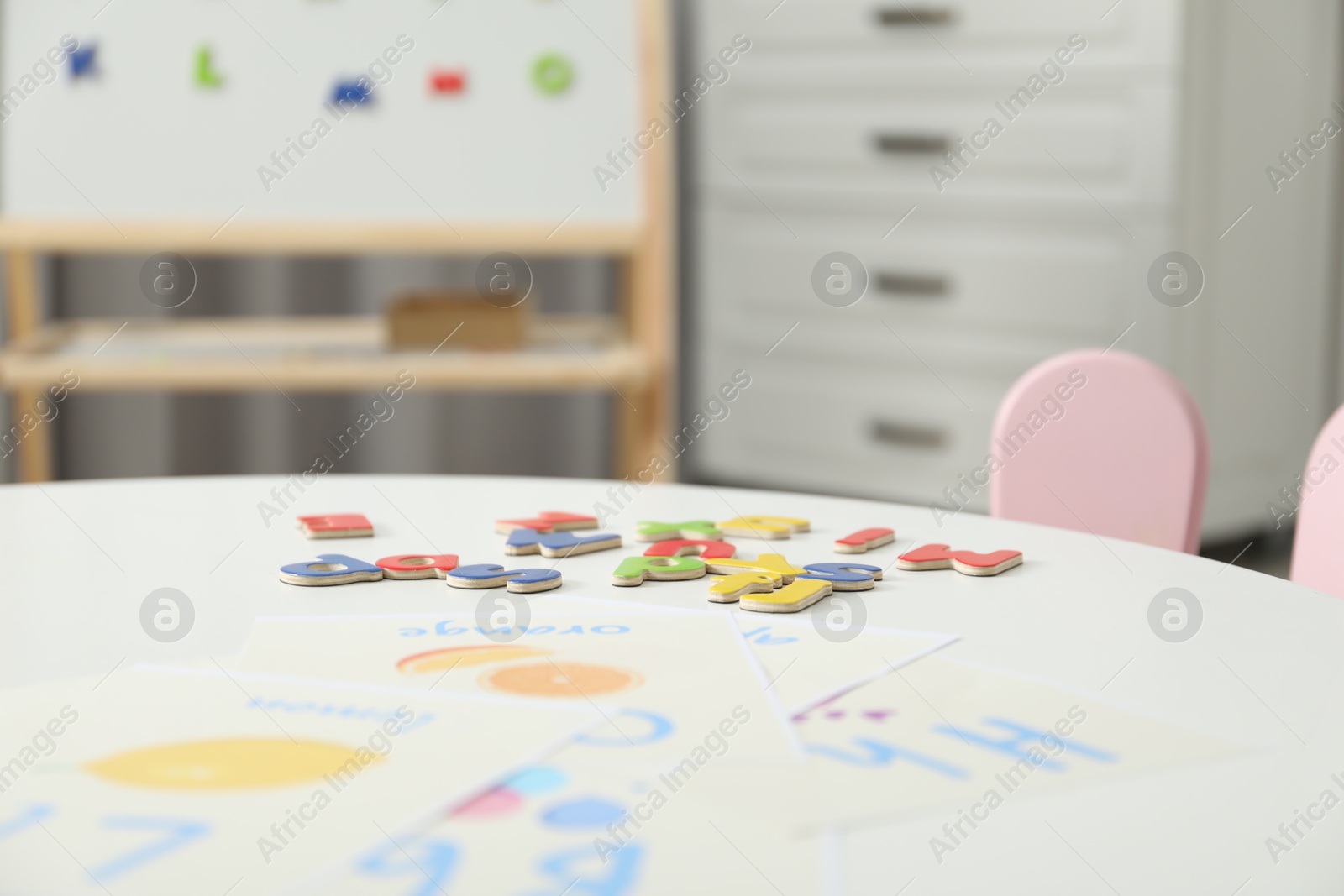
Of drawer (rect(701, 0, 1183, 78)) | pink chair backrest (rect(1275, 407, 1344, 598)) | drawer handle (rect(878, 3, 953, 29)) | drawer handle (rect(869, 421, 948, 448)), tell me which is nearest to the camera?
pink chair backrest (rect(1275, 407, 1344, 598))

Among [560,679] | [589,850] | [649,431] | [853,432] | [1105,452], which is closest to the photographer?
[589,850]

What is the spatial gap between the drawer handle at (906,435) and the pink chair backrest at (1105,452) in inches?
48.6

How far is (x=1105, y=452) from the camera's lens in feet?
3.53

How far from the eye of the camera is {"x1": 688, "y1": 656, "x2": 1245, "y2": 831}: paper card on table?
46cm

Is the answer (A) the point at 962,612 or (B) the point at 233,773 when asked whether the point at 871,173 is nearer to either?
(A) the point at 962,612

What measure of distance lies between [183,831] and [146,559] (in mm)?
385

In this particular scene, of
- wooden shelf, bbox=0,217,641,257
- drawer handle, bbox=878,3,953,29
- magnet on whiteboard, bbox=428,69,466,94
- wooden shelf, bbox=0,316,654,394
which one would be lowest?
wooden shelf, bbox=0,316,654,394

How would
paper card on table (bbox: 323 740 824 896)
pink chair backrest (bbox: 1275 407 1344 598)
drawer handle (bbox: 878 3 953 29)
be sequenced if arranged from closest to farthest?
paper card on table (bbox: 323 740 824 896)
pink chair backrest (bbox: 1275 407 1344 598)
drawer handle (bbox: 878 3 953 29)

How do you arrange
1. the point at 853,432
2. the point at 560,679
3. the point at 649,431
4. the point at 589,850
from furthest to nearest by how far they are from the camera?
the point at 853,432
the point at 649,431
the point at 560,679
the point at 589,850

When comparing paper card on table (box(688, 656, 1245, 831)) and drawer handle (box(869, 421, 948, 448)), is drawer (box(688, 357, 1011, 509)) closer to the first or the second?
drawer handle (box(869, 421, 948, 448))

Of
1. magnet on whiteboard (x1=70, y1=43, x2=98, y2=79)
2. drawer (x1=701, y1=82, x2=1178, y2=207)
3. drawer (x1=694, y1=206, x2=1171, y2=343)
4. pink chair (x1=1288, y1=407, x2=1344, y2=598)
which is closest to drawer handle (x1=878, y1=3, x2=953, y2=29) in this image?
drawer (x1=701, y1=82, x2=1178, y2=207)

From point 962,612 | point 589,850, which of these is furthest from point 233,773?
point 962,612

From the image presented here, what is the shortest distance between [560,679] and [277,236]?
1.68 metres

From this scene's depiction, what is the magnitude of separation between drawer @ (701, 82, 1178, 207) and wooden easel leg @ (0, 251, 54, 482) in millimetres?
1241
